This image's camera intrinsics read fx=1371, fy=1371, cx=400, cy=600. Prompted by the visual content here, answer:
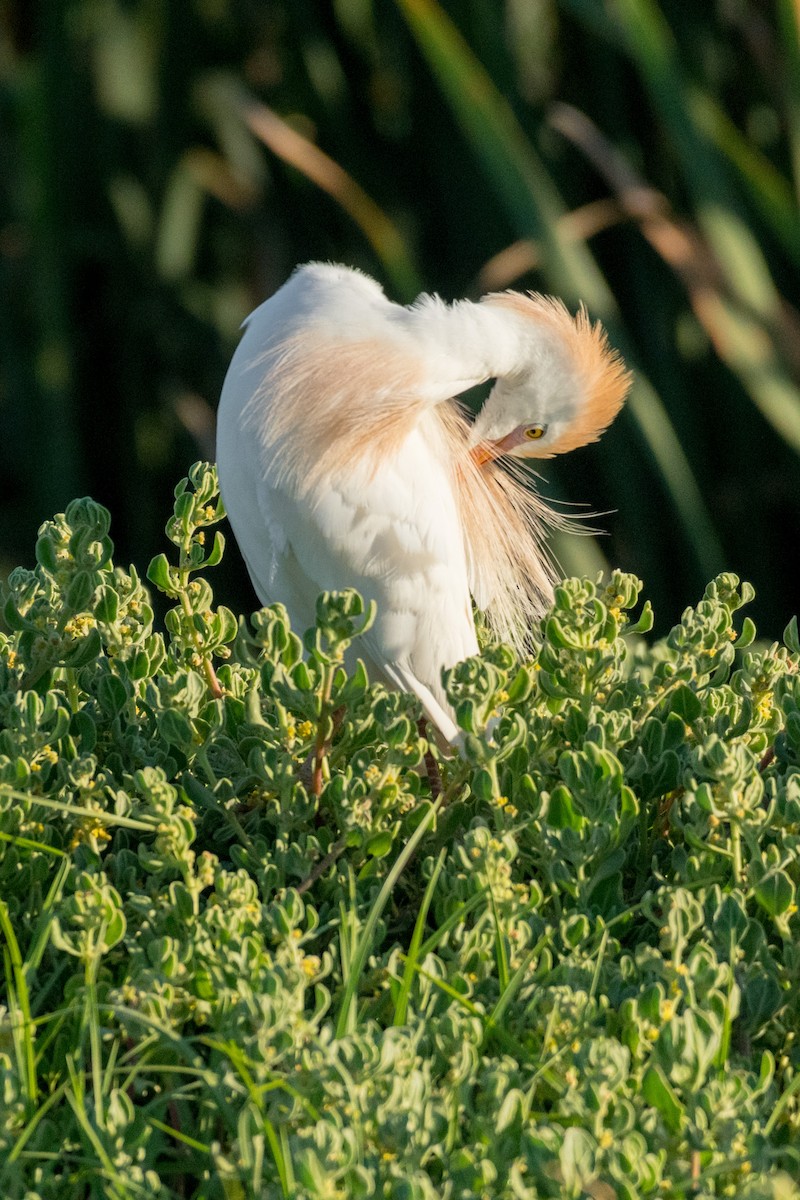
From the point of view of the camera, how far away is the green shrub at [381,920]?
86cm

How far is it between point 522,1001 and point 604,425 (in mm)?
1195

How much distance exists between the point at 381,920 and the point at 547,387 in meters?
1.03

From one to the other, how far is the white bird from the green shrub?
365mm

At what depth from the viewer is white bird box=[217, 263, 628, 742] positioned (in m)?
1.79

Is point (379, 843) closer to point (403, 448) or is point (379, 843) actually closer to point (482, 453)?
point (403, 448)

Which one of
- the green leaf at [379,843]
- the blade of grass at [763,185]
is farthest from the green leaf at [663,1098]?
the blade of grass at [763,185]

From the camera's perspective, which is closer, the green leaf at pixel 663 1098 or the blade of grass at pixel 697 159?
the green leaf at pixel 663 1098

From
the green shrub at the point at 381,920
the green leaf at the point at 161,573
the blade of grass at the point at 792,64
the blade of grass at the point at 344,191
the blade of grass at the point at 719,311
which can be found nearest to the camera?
the green shrub at the point at 381,920

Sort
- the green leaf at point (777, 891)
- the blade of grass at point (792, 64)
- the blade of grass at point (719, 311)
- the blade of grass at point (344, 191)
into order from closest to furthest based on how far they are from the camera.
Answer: the green leaf at point (777, 891) → the blade of grass at point (792, 64) → the blade of grass at point (719, 311) → the blade of grass at point (344, 191)

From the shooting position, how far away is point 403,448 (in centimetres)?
193

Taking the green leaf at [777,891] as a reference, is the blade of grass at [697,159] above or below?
above

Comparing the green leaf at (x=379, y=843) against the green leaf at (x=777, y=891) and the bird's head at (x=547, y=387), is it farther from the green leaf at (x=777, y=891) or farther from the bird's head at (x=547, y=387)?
the bird's head at (x=547, y=387)

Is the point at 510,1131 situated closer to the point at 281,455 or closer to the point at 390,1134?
the point at 390,1134

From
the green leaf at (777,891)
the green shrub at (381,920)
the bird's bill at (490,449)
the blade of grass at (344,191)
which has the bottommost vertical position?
the green leaf at (777,891)
